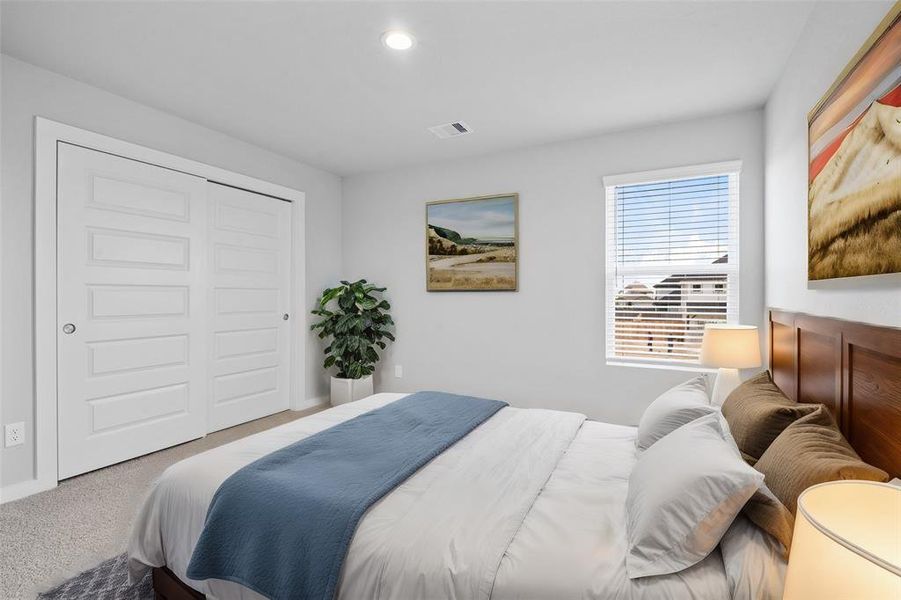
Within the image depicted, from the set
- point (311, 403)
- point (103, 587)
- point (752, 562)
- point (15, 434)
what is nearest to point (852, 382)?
point (752, 562)

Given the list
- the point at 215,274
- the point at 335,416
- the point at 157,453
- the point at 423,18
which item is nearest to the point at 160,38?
the point at 423,18

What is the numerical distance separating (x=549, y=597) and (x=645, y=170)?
3.36 meters

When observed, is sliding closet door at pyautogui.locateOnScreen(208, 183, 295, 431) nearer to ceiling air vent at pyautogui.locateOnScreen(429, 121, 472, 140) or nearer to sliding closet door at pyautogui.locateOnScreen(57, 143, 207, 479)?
sliding closet door at pyautogui.locateOnScreen(57, 143, 207, 479)

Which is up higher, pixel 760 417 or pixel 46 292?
pixel 46 292

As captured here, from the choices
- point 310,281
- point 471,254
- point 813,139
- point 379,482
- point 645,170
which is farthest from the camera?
point 310,281

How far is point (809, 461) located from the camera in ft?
3.92

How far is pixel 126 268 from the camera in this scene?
3139 mm

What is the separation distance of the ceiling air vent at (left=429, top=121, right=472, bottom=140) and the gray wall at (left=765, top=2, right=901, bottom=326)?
6.90 ft

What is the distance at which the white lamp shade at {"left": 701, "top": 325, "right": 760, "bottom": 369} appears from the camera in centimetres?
268

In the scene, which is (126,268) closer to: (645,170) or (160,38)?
(160,38)

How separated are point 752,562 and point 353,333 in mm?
3887

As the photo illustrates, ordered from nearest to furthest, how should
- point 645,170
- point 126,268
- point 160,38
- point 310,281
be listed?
1. point 160,38
2. point 126,268
3. point 645,170
4. point 310,281

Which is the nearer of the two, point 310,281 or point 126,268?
point 126,268

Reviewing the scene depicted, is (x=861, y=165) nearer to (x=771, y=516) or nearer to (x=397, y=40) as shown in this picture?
(x=771, y=516)
